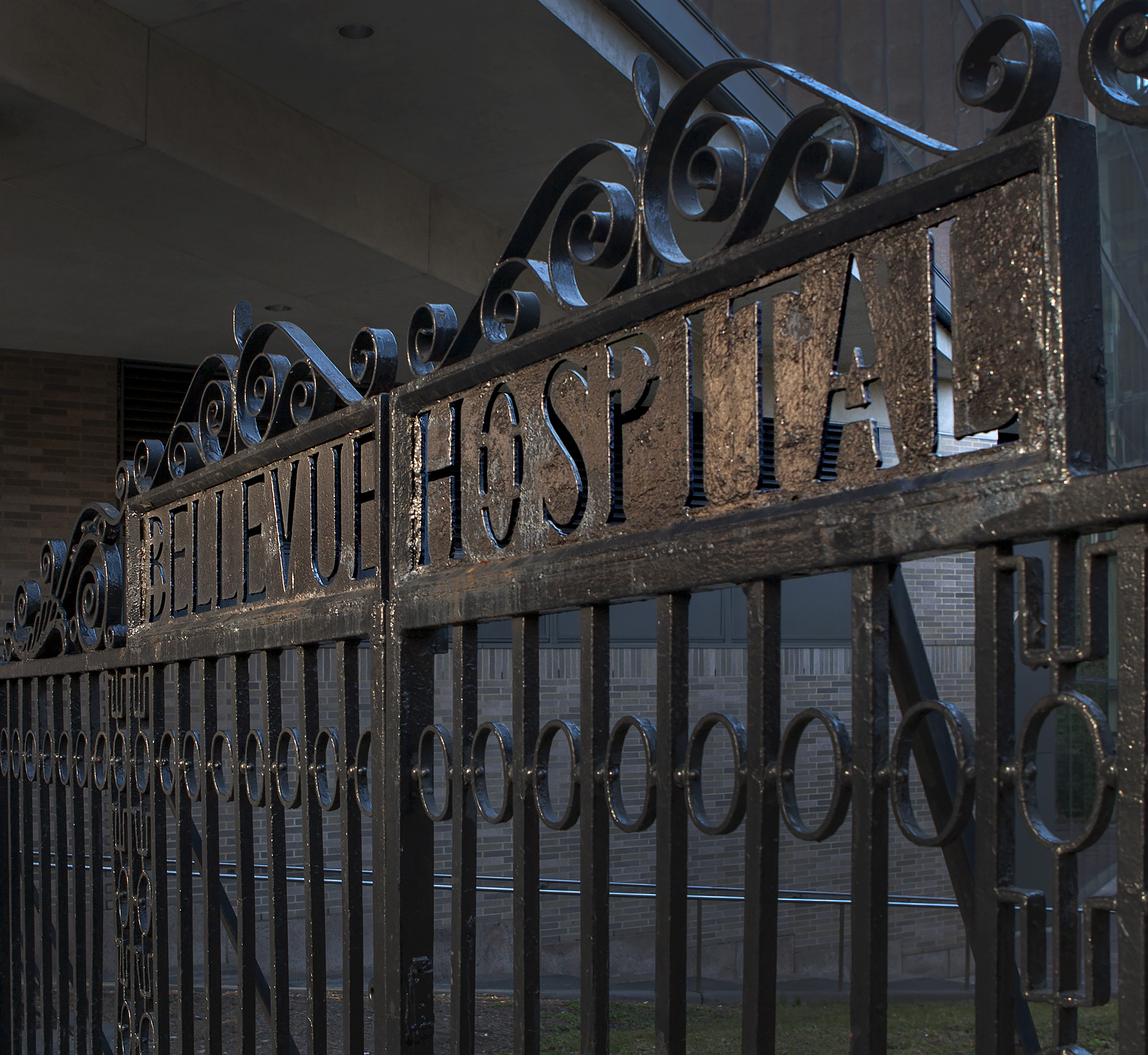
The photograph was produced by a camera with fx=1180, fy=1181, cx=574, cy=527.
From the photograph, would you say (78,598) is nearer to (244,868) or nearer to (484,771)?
(244,868)

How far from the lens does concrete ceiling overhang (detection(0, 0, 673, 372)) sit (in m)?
5.85

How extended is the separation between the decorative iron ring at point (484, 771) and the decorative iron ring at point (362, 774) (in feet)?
0.91

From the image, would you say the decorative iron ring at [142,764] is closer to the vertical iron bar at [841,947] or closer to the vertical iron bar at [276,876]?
the vertical iron bar at [276,876]

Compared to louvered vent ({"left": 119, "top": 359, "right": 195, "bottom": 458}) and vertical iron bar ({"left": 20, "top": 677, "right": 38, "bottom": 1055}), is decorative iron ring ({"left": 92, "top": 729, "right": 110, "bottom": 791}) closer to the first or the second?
vertical iron bar ({"left": 20, "top": 677, "right": 38, "bottom": 1055})

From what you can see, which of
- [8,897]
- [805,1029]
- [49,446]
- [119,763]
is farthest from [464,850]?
[49,446]

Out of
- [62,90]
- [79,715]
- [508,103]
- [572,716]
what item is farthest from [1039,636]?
[572,716]

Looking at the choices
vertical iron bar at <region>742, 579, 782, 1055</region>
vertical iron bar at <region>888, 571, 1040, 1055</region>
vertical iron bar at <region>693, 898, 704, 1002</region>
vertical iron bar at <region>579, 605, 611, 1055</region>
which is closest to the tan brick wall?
vertical iron bar at <region>693, 898, 704, 1002</region>

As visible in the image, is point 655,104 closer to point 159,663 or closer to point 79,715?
point 159,663

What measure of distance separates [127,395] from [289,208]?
15.4 ft

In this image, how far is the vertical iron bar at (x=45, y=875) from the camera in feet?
10.1

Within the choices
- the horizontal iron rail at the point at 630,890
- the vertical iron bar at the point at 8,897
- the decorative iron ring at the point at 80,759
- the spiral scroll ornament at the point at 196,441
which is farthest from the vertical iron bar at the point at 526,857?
the horizontal iron rail at the point at 630,890

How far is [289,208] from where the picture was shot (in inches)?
279

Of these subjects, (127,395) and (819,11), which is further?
(127,395)

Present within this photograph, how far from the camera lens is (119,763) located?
2.79m
